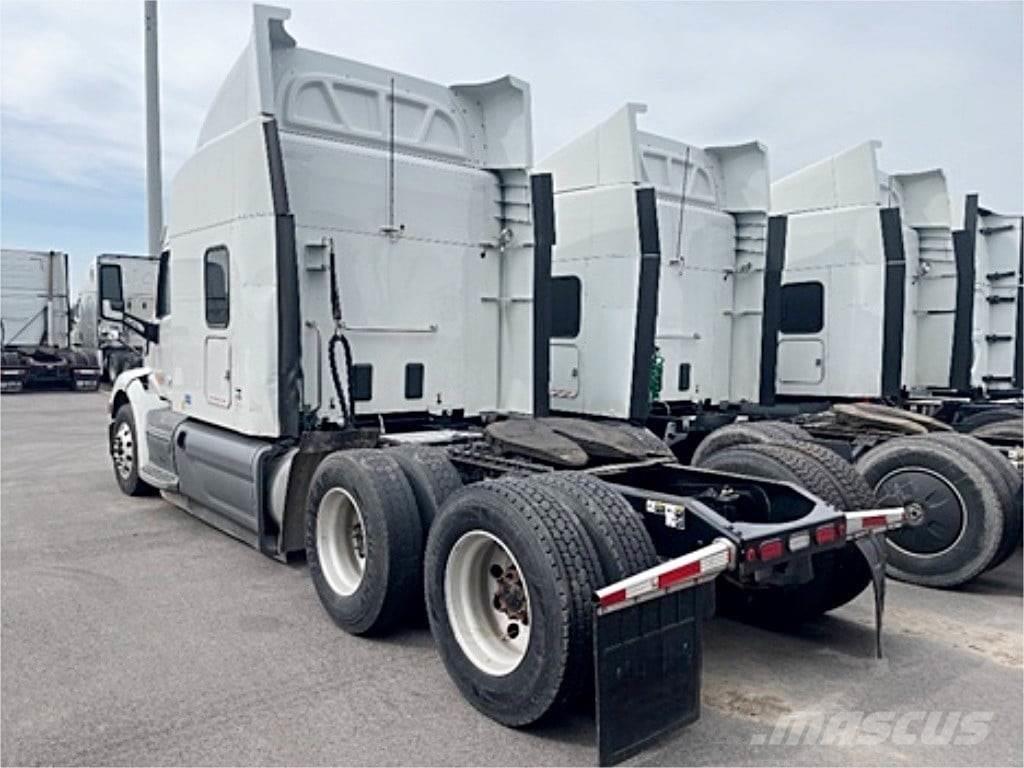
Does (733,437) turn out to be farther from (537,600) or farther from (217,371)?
(217,371)

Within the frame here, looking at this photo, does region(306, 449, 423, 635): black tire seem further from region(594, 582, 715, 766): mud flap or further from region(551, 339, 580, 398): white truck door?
region(551, 339, 580, 398): white truck door

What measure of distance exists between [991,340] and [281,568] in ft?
32.4

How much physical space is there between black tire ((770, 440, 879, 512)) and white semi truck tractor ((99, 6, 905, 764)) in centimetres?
49

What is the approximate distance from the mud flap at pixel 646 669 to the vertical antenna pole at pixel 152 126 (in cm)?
2173

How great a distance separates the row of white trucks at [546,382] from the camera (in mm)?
3600

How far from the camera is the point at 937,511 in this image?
230 inches

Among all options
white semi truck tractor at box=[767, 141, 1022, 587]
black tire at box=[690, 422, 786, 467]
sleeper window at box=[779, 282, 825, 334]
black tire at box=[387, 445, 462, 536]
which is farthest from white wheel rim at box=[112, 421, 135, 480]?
sleeper window at box=[779, 282, 825, 334]

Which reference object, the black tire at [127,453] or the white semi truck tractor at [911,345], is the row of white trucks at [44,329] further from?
the white semi truck tractor at [911,345]

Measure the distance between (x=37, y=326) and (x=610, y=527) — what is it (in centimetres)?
2447

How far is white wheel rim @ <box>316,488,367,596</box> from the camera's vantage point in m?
5.07

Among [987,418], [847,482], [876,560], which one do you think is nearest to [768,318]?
[987,418]

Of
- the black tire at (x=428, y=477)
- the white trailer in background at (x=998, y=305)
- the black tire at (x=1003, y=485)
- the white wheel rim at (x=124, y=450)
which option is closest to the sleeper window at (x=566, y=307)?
the black tire at (x=428, y=477)

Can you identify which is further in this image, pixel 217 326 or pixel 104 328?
pixel 104 328

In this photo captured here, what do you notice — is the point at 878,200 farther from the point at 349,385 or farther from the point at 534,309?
the point at 349,385
